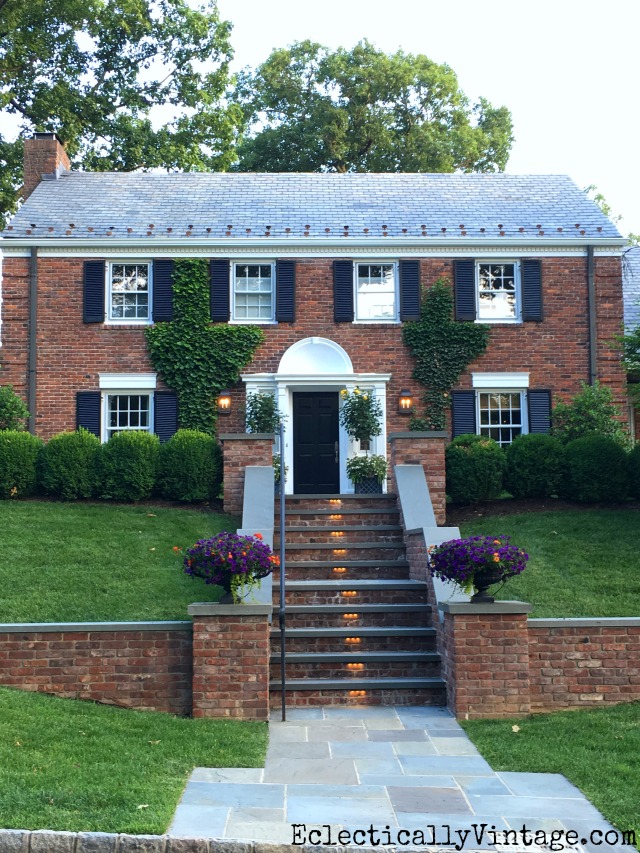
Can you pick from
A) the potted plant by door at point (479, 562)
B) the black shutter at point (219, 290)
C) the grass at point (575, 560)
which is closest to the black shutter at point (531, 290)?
the grass at point (575, 560)

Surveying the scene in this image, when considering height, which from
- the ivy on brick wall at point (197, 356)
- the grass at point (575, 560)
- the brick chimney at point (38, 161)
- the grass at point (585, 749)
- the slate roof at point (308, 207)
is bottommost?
the grass at point (585, 749)

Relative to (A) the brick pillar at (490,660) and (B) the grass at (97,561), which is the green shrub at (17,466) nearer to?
(B) the grass at (97,561)

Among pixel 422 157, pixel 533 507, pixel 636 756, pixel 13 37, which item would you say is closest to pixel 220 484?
pixel 533 507

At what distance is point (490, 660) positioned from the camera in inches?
340

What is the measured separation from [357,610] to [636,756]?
147 inches

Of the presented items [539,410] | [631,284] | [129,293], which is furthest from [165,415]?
[631,284]

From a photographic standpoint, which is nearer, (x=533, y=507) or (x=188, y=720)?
(x=188, y=720)

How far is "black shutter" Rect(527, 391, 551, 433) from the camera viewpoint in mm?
17672

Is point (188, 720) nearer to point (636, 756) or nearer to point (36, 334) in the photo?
point (636, 756)

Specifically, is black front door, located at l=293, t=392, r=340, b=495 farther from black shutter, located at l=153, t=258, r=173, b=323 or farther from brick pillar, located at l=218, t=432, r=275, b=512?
brick pillar, located at l=218, t=432, r=275, b=512

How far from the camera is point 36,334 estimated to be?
58.2 feet

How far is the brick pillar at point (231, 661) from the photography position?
8453mm

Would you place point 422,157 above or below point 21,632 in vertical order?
above

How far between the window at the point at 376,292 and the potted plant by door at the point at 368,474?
401 centimetres
